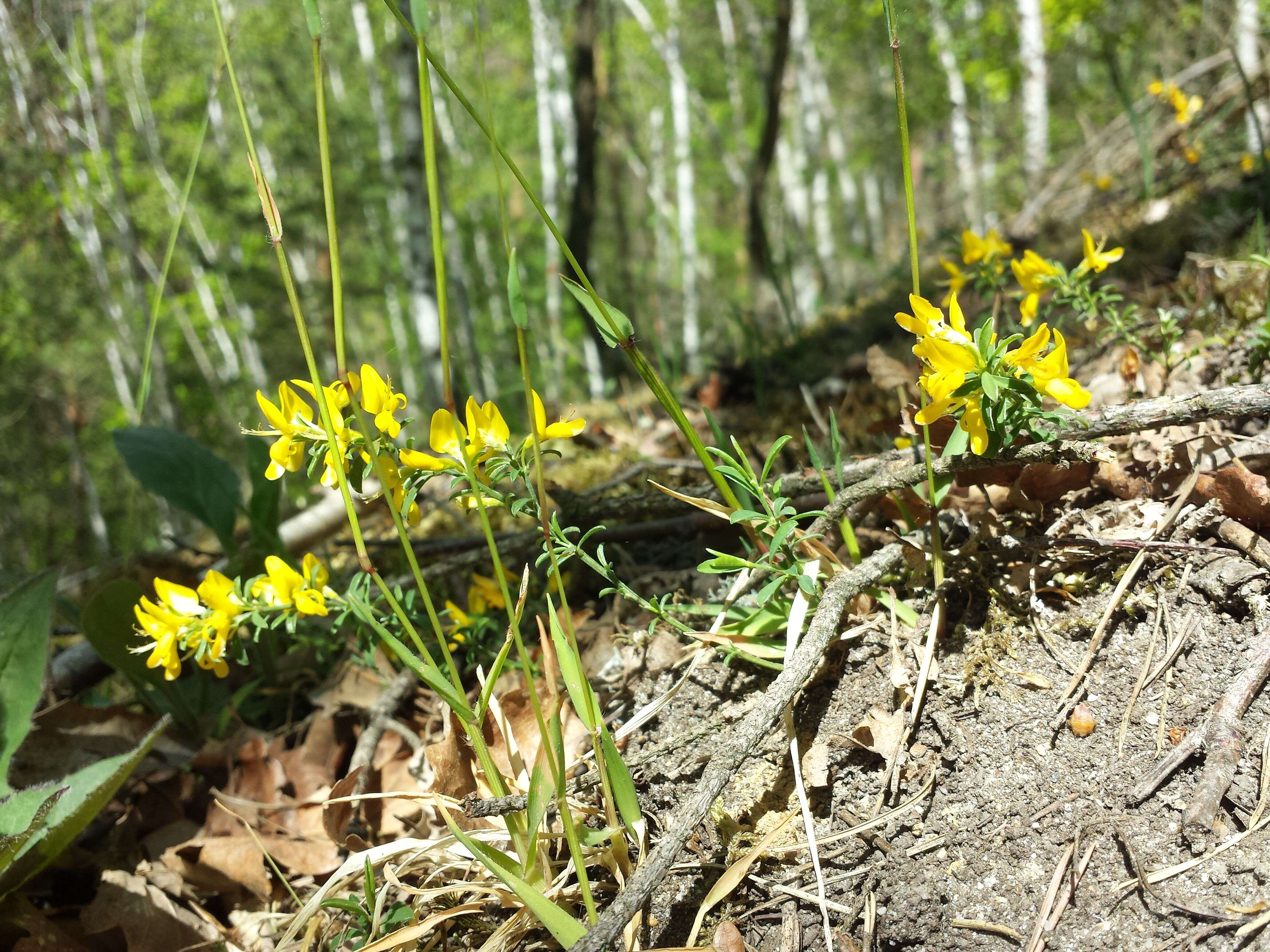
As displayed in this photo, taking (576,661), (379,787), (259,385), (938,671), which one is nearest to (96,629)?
(379,787)

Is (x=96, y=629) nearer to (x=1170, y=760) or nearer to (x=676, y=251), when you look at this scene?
(x=1170, y=760)

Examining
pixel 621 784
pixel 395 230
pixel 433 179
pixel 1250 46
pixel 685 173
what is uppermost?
pixel 395 230

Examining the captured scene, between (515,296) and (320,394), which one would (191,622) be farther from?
(515,296)

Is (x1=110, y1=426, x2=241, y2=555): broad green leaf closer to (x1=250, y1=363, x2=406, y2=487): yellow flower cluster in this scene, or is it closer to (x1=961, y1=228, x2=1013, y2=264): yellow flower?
(x1=250, y1=363, x2=406, y2=487): yellow flower cluster

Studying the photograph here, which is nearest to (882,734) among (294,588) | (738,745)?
(738,745)

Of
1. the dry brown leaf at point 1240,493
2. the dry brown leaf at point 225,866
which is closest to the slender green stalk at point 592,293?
the dry brown leaf at point 1240,493

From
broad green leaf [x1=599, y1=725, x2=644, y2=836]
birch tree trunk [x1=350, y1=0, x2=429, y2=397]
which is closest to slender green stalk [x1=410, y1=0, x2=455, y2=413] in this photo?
broad green leaf [x1=599, y1=725, x2=644, y2=836]
